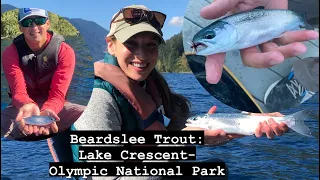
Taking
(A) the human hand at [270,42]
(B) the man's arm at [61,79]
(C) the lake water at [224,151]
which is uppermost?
(A) the human hand at [270,42]

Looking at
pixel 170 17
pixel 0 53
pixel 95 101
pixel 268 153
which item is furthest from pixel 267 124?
pixel 0 53

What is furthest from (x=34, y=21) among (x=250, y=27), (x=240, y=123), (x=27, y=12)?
(x=240, y=123)

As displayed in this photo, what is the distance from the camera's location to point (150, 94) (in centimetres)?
279

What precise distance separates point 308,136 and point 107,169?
1419 mm

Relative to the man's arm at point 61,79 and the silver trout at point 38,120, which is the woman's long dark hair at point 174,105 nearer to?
the man's arm at point 61,79

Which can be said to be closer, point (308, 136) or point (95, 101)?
point (95, 101)

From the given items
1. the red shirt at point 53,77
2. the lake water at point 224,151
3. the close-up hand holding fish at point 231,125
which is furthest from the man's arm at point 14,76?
the close-up hand holding fish at point 231,125

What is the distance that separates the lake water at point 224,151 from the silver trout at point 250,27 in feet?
1.07

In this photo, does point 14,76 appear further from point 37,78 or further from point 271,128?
point 271,128

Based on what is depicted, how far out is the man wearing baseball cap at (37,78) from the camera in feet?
8.68

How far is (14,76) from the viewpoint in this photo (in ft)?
8.64

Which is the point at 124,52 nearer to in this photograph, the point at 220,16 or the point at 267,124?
the point at 220,16

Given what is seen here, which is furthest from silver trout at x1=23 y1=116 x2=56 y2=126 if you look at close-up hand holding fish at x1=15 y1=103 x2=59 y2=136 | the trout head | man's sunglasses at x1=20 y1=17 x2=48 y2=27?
the trout head

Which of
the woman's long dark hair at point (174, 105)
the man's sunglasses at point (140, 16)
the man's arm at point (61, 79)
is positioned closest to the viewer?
the man's sunglasses at point (140, 16)
